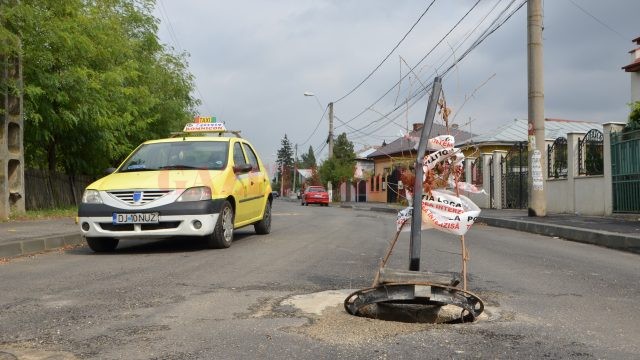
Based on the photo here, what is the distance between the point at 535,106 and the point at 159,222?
1108 cm

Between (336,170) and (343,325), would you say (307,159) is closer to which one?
(336,170)

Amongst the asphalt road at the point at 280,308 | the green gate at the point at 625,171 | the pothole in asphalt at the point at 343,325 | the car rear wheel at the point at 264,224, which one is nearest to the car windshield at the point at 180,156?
the asphalt road at the point at 280,308

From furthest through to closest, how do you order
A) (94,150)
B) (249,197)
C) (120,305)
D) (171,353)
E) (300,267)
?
(94,150) < (249,197) < (300,267) < (120,305) < (171,353)

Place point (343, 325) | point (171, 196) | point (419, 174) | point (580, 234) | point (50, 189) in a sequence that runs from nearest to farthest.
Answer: point (343, 325) → point (419, 174) → point (171, 196) → point (580, 234) → point (50, 189)

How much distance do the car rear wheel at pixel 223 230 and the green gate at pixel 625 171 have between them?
1112 cm

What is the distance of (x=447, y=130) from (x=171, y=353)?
251 centimetres

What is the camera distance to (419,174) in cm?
423

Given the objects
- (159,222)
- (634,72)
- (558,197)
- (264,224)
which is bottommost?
(264,224)

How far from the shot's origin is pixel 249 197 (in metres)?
9.33

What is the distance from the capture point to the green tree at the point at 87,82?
14562mm

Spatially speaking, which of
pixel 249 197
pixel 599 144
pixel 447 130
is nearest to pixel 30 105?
pixel 249 197

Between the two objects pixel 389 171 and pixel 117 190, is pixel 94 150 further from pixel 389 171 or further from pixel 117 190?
pixel 389 171

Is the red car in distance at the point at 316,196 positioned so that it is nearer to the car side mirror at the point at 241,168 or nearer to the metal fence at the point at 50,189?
the metal fence at the point at 50,189

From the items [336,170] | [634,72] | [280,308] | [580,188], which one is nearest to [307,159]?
[336,170]
